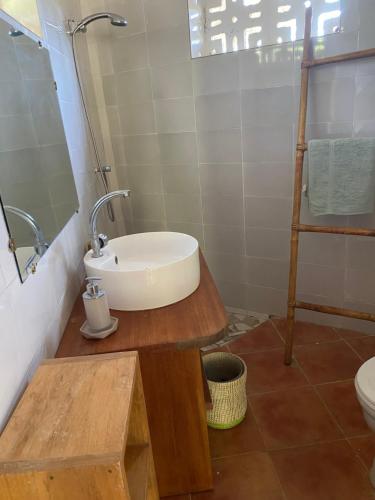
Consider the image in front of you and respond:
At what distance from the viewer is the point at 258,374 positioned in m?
1.92

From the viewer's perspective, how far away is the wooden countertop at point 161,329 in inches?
40.3

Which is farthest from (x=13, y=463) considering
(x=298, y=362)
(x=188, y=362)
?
(x=298, y=362)

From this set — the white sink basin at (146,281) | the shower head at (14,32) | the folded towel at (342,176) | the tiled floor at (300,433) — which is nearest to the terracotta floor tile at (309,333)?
the tiled floor at (300,433)

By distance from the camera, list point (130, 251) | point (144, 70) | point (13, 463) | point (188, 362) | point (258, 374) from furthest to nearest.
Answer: point (144, 70), point (258, 374), point (130, 251), point (188, 362), point (13, 463)

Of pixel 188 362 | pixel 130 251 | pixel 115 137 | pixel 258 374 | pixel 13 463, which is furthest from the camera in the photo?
pixel 115 137

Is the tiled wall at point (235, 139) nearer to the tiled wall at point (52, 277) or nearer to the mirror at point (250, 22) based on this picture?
the mirror at point (250, 22)

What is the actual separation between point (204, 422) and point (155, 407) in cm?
17

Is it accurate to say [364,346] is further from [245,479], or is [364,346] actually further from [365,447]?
[245,479]

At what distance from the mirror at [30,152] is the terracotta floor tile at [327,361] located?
1429 millimetres

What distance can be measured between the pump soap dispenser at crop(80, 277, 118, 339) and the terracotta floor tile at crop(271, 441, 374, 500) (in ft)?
3.01

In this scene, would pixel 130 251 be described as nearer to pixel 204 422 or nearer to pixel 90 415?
pixel 204 422

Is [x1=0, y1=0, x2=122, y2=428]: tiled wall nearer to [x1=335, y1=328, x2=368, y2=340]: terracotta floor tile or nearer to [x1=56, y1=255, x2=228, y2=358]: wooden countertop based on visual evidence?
[x1=56, y1=255, x2=228, y2=358]: wooden countertop

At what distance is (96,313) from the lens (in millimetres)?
1048

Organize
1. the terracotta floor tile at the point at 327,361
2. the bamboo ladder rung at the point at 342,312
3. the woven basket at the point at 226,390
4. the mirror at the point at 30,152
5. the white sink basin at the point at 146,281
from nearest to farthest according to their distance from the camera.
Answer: the mirror at the point at 30,152
the white sink basin at the point at 146,281
the woven basket at the point at 226,390
the bamboo ladder rung at the point at 342,312
the terracotta floor tile at the point at 327,361
